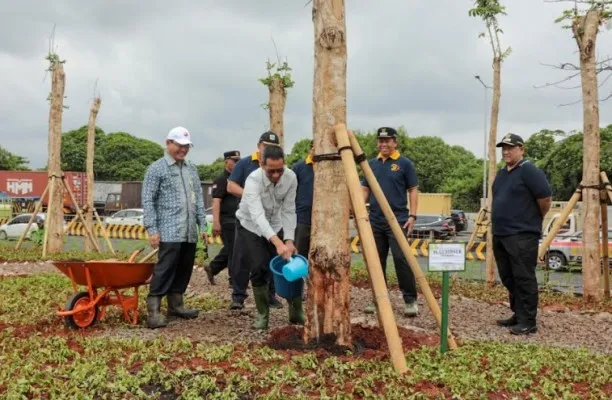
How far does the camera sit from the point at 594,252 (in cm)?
916

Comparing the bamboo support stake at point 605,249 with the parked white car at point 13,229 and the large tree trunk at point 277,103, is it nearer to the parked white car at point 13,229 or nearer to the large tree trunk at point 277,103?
the large tree trunk at point 277,103

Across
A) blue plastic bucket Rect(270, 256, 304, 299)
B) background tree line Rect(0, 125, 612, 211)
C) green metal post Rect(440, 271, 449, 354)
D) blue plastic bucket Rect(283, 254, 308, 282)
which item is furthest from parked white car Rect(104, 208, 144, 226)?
green metal post Rect(440, 271, 449, 354)

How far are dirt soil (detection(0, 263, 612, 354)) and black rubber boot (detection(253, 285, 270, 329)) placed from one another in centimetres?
10

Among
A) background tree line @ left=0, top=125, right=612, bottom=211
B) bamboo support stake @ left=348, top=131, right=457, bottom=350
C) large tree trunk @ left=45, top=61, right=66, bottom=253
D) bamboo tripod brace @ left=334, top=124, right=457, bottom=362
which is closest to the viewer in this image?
bamboo tripod brace @ left=334, top=124, right=457, bottom=362

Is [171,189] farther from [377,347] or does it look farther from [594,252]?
[594,252]

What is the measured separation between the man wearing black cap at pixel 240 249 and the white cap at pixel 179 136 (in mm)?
724

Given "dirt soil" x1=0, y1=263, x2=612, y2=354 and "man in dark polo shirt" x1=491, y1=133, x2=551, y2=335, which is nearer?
"dirt soil" x1=0, y1=263, x2=612, y2=354

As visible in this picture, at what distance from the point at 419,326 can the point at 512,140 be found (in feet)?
7.02

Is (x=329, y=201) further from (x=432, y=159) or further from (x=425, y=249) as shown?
(x=432, y=159)

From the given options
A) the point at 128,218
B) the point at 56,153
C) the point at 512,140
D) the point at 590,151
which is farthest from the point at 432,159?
the point at 512,140

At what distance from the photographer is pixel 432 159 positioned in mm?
61688

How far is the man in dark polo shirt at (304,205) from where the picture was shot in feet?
25.8

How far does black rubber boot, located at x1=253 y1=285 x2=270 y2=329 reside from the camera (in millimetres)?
6113

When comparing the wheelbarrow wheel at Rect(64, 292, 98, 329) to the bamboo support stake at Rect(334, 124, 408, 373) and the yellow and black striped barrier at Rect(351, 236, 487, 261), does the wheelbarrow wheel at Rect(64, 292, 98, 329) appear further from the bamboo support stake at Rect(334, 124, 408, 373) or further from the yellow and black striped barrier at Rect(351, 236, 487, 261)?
the yellow and black striped barrier at Rect(351, 236, 487, 261)
